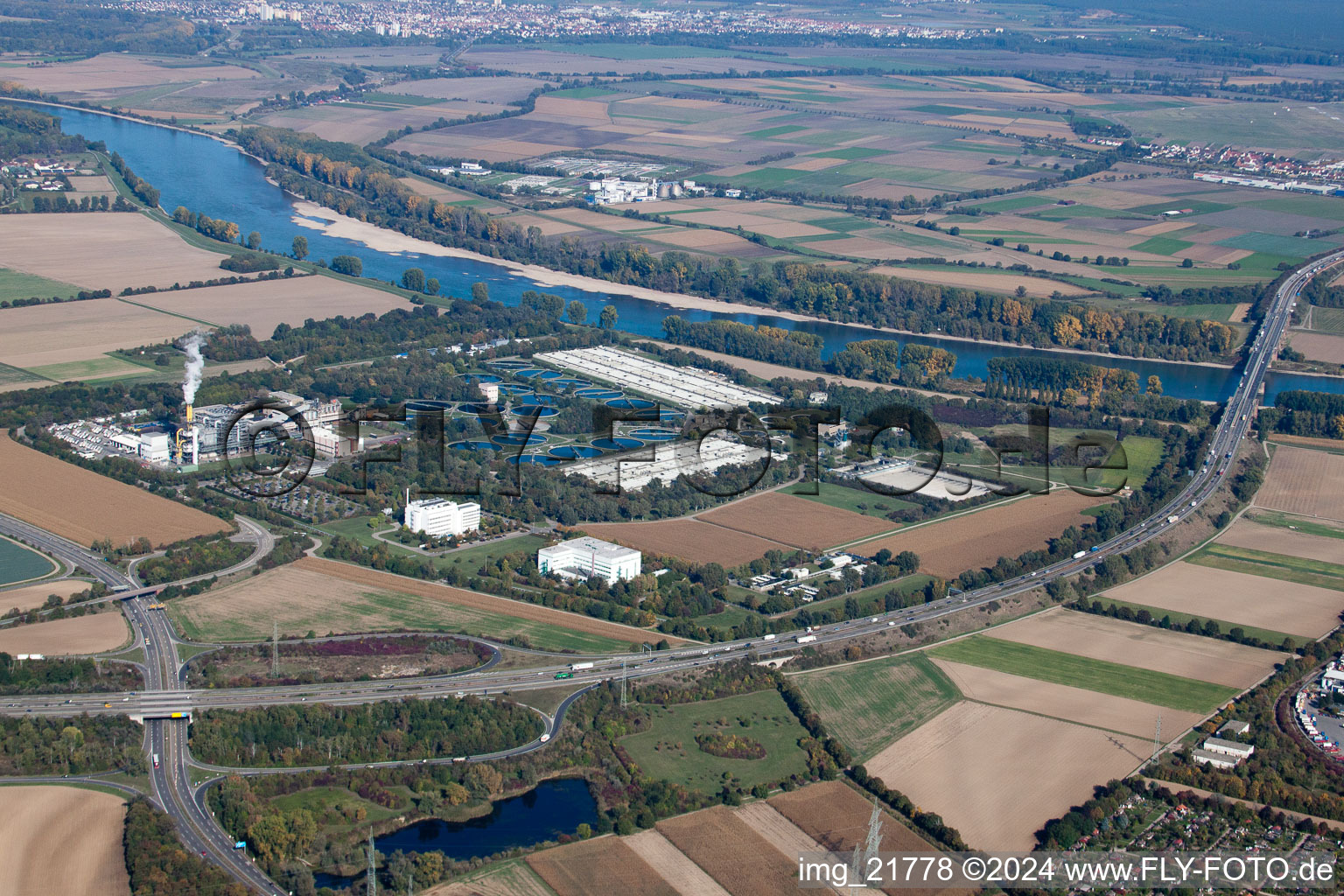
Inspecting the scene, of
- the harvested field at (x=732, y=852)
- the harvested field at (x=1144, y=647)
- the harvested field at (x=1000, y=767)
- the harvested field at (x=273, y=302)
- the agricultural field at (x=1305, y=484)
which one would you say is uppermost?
the harvested field at (x=273, y=302)

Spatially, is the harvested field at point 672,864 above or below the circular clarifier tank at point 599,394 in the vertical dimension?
below

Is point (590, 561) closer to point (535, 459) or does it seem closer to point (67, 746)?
point (535, 459)

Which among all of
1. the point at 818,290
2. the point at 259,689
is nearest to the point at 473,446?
the point at 259,689

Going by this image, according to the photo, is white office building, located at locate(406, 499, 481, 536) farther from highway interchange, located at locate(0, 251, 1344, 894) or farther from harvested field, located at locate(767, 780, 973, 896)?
harvested field, located at locate(767, 780, 973, 896)

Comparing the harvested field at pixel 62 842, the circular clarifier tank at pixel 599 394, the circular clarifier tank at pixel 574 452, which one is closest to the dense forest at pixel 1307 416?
the circular clarifier tank at pixel 599 394

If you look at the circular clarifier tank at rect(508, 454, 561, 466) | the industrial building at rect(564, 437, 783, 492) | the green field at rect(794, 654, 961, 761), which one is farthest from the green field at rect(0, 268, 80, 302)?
the green field at rect(794, 654, 961, 761)

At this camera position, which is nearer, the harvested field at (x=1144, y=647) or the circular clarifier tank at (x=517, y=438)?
the harvested field at (x=1144, y=647)

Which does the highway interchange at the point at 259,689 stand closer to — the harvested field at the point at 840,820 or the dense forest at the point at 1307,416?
the harvested field at the point at 840,820
